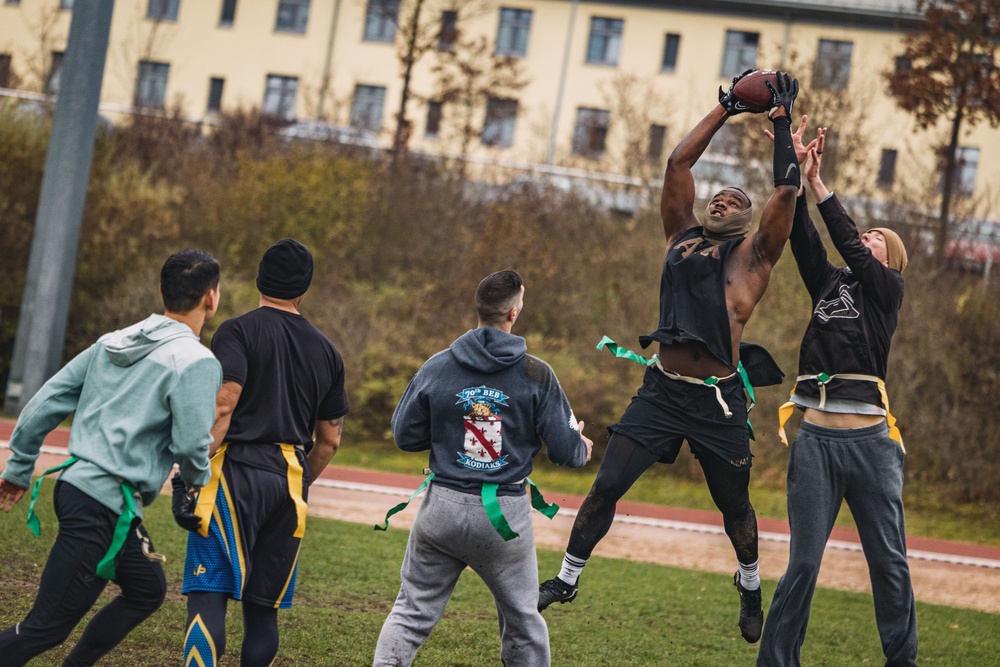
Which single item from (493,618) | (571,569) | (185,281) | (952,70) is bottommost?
(493,618)

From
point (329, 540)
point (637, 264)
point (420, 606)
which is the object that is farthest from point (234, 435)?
point (637, 264)

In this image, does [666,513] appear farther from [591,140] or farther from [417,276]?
[591,140]

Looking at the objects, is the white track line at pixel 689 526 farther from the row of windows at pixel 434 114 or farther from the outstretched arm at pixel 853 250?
the row of windows at pixel 434 114

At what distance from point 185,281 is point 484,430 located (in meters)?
1.44

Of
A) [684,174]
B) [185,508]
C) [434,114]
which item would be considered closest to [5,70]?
[434,114]

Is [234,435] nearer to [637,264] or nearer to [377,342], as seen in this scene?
[377,342]

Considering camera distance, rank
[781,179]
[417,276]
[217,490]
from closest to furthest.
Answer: [217,490]
[781,179]
[417,276]

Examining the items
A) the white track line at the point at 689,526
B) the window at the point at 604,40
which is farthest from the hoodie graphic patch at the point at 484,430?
the window at the point at 604,40

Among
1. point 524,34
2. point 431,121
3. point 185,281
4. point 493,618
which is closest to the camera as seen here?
point 185,281

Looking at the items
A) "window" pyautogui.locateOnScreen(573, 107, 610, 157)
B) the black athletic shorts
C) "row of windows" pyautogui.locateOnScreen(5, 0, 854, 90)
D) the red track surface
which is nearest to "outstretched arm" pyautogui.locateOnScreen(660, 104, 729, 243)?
the black athletic shorts

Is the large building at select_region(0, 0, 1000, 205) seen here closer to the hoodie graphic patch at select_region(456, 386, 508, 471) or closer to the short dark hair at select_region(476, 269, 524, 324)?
the short dark hair at select_region(476, 269, 524, 324)

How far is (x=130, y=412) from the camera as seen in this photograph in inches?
187

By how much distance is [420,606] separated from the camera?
5355 millimetres

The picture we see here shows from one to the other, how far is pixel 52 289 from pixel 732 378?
1485 centimetres
